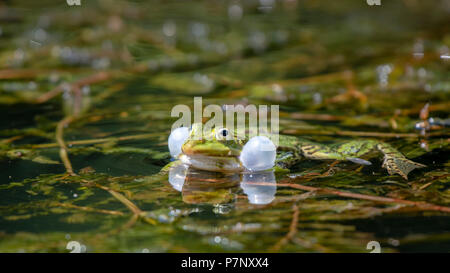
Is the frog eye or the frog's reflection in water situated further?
the frog eye

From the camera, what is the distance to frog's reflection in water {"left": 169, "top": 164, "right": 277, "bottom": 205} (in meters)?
3.18

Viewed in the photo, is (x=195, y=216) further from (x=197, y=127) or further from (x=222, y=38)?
(x=222, y=38)

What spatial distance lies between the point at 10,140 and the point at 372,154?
3.03m

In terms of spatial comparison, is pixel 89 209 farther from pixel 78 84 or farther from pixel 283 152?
pixel 78 84

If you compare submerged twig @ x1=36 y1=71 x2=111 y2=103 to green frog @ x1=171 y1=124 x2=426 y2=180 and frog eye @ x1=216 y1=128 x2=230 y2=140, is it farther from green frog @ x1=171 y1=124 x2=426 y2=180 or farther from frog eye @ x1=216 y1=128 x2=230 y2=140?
frog eye @ x1=216 y1=128 x2=230 y2=140

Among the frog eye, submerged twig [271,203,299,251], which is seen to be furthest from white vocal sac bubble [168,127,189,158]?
submerged twig [271,203,299,251]

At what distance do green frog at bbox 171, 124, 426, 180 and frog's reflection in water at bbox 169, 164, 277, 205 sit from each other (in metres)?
0.07

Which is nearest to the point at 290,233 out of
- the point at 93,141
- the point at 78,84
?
the point at 93,141

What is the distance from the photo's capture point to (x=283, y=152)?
3.96 m

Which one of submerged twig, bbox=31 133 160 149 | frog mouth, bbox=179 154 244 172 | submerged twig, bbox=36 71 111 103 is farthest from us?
submerged twig, bbox=36 71 111 103

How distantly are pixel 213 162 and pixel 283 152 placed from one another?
63cm

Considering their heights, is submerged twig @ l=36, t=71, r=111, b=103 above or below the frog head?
above

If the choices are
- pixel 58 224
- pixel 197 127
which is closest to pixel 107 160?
pixel 197 127
